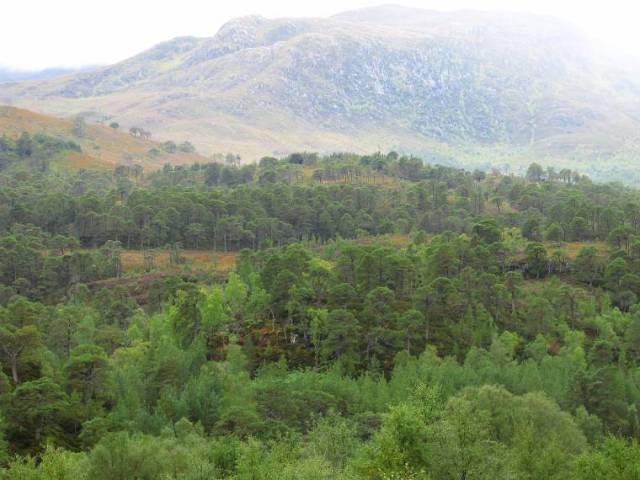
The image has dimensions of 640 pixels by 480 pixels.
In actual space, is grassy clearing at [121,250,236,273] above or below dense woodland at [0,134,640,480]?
below

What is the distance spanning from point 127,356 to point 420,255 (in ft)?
184

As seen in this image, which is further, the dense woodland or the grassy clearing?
the grassy clearing

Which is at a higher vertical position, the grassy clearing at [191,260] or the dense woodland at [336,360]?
the dense woodland at [336,360]

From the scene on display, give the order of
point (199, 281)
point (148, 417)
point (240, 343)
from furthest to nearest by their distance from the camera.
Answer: point (199, 281), point (240, 343), point (148, 417)

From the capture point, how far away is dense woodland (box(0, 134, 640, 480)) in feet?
170

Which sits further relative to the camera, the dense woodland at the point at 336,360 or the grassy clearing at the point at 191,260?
the grassy clearing at the point at 191,260

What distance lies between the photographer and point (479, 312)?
96.1 meters

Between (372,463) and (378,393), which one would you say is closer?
(372,463)

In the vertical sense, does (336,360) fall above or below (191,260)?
above

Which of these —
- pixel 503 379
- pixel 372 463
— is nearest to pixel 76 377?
pixel 372 463

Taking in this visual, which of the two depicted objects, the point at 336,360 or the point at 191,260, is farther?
the point at 191,260

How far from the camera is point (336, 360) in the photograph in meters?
88.4

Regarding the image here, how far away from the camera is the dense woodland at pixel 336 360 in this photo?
51875 mm

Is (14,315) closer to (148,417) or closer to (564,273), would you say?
(148,417)
